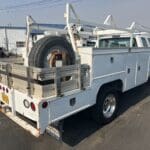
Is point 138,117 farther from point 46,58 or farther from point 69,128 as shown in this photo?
point 46,58

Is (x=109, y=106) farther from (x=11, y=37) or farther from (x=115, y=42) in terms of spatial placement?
(x=11, y=37)

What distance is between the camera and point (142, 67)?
5.77 metres

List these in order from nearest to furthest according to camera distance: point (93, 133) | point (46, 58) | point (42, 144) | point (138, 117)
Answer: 1. point (46, 58)
2. point (42, 144)
3. point (93, 133)
4. point (138, 117)

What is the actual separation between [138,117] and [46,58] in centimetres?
273

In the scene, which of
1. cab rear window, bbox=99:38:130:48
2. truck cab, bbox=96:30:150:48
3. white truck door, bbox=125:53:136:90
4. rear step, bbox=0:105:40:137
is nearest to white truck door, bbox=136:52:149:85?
white truck door, bbox=125:53:136:90

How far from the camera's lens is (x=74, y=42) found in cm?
407

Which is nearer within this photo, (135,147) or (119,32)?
(135,147)

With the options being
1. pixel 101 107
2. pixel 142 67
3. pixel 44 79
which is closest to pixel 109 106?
pixel 101 107

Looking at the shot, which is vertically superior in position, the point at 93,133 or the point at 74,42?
the point at 74,42

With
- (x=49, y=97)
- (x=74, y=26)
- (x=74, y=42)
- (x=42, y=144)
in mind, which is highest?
(x=74, y=26)

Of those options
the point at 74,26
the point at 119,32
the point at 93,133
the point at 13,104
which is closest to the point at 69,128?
the point at 93,133

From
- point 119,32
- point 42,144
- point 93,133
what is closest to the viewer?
point 42,144

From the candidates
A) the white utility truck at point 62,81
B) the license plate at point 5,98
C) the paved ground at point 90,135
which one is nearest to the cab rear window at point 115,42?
the white utility truck at point 62,81

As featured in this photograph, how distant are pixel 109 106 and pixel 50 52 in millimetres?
1916
